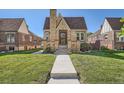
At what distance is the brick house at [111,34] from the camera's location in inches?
682

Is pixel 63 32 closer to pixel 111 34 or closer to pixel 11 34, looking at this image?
pixel 111 34

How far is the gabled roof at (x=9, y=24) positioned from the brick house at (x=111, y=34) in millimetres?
9241

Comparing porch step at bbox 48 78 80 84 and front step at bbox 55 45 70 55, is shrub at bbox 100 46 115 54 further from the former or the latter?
porch step at bbox 48 78 80 84

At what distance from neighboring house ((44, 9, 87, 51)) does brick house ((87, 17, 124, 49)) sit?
6.94ft

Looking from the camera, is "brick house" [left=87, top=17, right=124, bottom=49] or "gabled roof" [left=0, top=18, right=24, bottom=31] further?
"gabled roof" [left=0, top=18, right=24, bottom=31]

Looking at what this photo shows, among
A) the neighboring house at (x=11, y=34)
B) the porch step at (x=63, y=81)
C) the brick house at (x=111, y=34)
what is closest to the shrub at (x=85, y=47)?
the brick house at (x=111, y=34)

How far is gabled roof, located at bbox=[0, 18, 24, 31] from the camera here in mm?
23206

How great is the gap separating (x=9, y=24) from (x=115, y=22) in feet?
36.3

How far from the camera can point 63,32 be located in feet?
70.5

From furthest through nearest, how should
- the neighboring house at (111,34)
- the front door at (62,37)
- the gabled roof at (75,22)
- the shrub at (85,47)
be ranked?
the gabled roof at (75,22) → the front door at (62,37) → the shrub at (85,47) → the neighboring house at (111,34)

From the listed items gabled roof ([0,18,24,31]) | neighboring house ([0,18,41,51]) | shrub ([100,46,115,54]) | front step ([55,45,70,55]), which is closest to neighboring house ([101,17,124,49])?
shrub ([100,46,115,54])

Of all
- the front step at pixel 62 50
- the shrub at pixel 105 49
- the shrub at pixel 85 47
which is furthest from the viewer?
the shrub at pixel 85 47

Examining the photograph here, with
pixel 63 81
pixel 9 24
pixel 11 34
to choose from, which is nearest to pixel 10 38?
pixel 11 34

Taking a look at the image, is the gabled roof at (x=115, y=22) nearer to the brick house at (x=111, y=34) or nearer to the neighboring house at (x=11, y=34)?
the brick house at (x=111, y=34)
